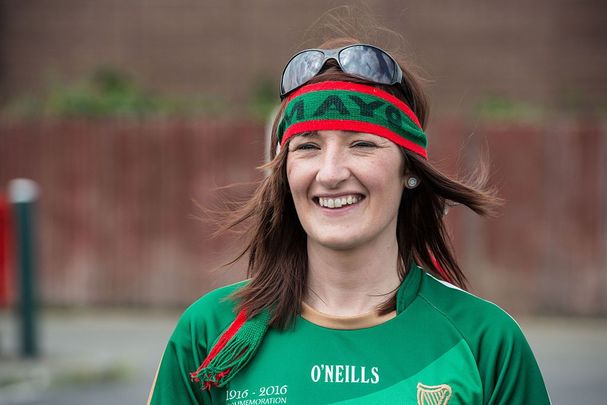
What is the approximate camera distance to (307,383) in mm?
2670

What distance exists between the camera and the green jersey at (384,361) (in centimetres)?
262

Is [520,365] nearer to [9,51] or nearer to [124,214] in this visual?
[124,214]

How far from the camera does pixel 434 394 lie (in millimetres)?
2600

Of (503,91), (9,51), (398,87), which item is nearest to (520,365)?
(398,87)

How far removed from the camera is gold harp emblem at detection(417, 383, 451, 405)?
2.59m

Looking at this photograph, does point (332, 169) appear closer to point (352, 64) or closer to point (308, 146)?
point (308, 146)

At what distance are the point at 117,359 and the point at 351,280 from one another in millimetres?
6970

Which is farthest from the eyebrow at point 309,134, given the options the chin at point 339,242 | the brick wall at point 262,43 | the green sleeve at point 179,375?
the brick wall at point 262,43

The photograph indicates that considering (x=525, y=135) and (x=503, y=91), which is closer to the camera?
(x=525, y=135)

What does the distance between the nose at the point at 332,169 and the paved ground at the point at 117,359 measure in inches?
215

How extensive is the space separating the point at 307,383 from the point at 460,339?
1.39ft

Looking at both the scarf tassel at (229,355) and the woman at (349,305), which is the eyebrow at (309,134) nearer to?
the woman at (349,305)

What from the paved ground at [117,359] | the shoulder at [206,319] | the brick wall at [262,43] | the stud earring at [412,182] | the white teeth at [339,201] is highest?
the brick wall at [262,43]

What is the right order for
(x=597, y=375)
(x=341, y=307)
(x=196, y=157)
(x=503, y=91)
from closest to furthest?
1. (x=341, y=307)
2. (x=597, y=375)
3. (x=196, y=157)
4. (x=503, y=91)
